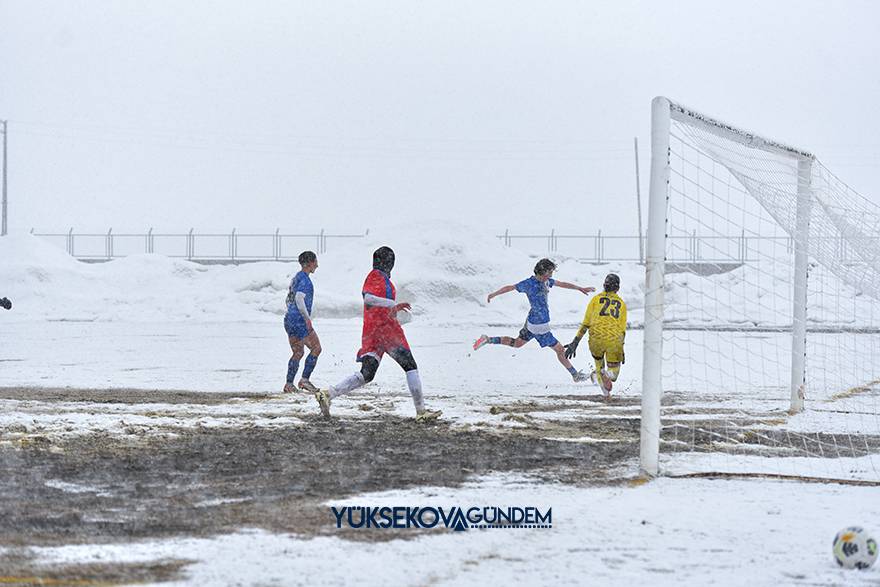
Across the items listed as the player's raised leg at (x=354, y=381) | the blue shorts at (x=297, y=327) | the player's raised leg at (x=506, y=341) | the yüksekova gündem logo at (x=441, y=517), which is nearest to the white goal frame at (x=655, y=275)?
the yüksekova gündem logo at (x=441, y=517)

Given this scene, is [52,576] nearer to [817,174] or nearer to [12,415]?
[12,415]

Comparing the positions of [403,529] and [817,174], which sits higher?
[817,174]

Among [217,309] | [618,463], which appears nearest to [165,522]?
[618,463]

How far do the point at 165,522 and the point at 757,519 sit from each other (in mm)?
2901

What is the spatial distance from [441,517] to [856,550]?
1.95 metres

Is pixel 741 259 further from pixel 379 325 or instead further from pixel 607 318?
pixel 379 325

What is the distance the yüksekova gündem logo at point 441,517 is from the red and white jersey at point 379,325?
13.8 feet

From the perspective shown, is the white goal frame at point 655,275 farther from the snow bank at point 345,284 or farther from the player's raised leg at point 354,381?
the snow bank at point 345,284

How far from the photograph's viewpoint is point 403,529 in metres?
5.43

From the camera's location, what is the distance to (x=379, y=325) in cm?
1008

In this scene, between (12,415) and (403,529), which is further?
(12,415)

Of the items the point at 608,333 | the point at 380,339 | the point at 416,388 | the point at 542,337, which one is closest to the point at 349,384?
the point at 380,339

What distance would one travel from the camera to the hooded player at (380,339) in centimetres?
999

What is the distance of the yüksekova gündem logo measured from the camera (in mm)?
5516
